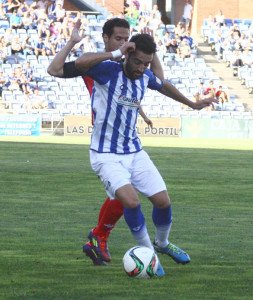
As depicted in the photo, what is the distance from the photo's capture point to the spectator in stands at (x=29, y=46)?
117ft

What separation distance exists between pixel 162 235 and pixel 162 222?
6.2 inches

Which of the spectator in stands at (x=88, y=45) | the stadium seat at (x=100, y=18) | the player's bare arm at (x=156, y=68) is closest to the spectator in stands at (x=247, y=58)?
the stadium seat at (x=100, y=18)

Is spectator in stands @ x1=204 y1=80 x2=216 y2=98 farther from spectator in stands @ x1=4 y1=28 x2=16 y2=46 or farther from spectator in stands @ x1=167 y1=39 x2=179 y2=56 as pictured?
spectator in stands @ x1=4 y1=28 x2=16 y2=46

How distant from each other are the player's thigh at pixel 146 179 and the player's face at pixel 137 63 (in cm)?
75

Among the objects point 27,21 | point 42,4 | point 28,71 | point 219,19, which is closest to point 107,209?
point 28,71

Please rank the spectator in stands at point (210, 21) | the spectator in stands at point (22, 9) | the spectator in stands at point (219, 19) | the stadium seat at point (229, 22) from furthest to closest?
the stadium seat at point (229, 22) < the spectator in stands at point (210, 21) < the spectator in stands at point (219, 19) < the spectator in stands at point (22, 9)

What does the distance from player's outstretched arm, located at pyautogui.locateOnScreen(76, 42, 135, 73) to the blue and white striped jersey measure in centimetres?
10

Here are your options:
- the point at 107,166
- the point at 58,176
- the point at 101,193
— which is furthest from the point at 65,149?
the point at 107,166

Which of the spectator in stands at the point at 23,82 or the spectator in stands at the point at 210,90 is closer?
the spectator in stands at the point at 23,82

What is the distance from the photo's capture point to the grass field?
6012 mm

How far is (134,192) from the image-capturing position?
262 inches

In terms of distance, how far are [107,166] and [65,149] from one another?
18.3 m

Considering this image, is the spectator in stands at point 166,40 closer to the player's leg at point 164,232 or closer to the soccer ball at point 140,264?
the player's leg at point 164,232

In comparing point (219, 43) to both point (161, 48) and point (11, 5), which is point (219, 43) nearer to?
point (161, 48)
